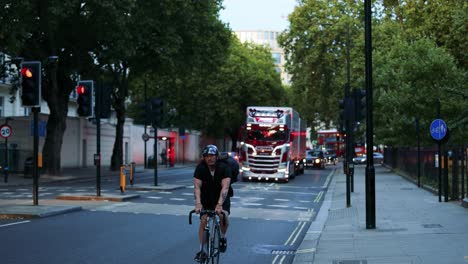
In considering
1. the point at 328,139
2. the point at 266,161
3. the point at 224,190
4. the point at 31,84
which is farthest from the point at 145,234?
the point at 328,139

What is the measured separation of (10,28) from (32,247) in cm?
1989

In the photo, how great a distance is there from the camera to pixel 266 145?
115ft

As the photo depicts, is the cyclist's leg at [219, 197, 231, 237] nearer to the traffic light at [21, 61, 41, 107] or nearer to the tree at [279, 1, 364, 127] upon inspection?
the traffic light at [21, 61, 41, 107]

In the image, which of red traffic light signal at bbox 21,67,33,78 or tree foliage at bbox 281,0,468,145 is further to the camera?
tree foliage at bbox 281,0,468,145

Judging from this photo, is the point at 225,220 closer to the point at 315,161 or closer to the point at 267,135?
the point at 267,135

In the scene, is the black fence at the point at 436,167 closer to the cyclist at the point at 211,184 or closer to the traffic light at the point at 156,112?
the traffic light at the point at 156,112

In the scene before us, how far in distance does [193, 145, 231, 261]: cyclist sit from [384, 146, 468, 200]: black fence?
1220 cm

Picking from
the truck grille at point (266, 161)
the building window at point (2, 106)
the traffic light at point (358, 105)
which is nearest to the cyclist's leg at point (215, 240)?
the traffic light at point (358, 105)

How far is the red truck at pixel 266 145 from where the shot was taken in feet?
114

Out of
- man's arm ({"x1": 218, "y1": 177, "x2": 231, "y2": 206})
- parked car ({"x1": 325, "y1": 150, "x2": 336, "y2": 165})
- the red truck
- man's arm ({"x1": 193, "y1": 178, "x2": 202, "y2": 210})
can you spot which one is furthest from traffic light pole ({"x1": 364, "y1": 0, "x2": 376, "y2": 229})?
A: parked car ({"x1": 325, "y1": 150, "x2": 336, "y2": 165})

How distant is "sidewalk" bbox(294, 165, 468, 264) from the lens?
10000 mm

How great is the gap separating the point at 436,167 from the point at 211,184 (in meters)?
17.3

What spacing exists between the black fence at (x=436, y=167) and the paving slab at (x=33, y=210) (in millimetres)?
10912

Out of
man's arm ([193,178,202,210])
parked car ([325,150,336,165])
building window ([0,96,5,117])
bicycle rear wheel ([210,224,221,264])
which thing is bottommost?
parked car ([325,150,336,165])
